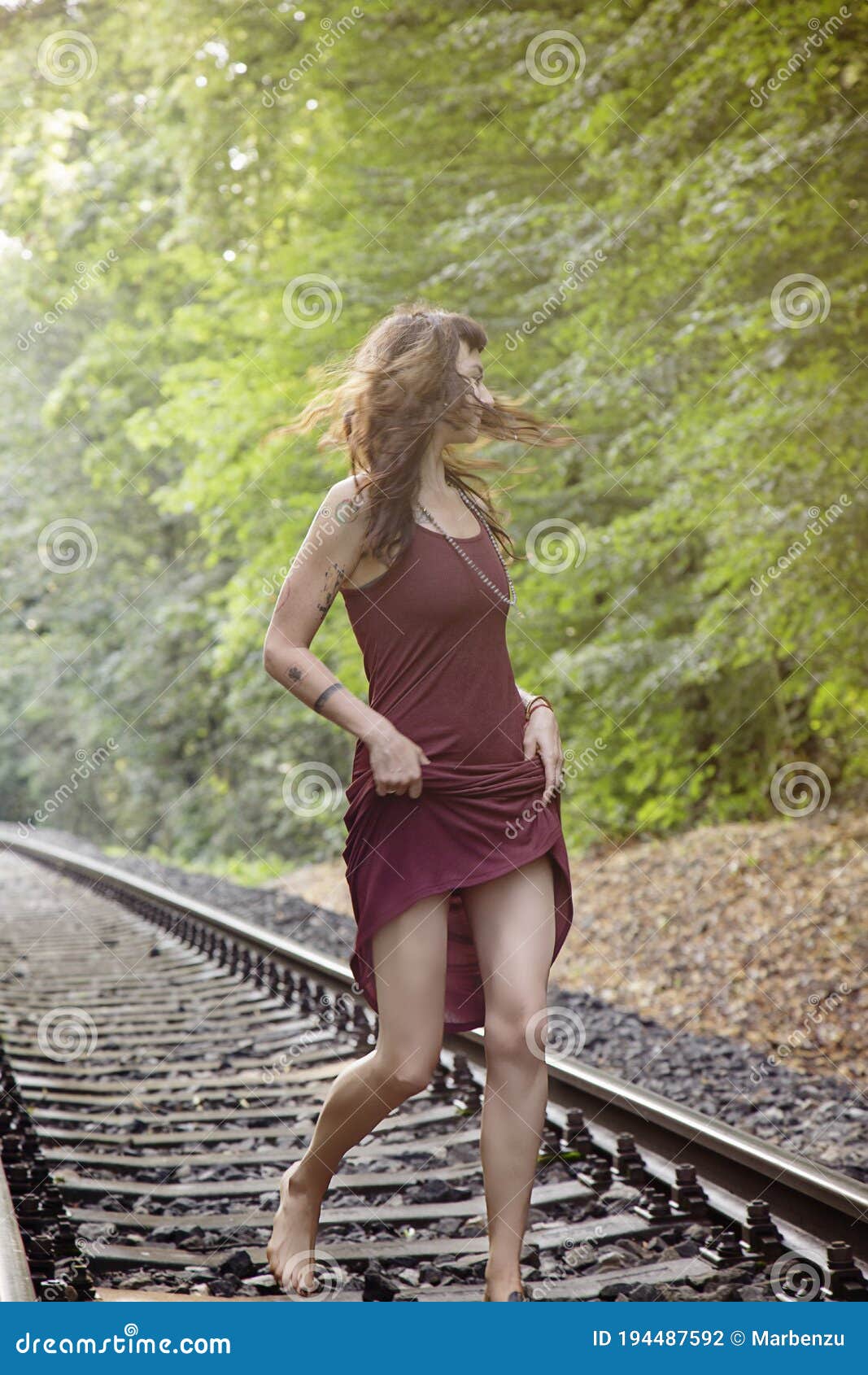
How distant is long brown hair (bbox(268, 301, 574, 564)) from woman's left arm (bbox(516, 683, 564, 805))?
0.47 m

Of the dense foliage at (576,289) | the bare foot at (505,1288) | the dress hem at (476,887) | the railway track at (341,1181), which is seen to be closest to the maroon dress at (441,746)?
the dress hem at (476,887)

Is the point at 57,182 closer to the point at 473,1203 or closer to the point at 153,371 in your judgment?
the point at 153,371

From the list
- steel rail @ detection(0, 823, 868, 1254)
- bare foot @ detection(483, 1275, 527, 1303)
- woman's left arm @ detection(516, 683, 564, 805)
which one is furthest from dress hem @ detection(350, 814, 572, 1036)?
steel rail @ detection(0, 823, 868, 1254)

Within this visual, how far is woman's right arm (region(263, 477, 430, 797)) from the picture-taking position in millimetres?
2631

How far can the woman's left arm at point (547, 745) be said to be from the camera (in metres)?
2.80

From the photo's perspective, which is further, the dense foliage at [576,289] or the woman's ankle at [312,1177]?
the dense foliage at [576,289]

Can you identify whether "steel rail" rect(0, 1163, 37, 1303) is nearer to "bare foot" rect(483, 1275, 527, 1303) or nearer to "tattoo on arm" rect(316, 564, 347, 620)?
"bare foot" rect(483, 1275, 527, 1303)

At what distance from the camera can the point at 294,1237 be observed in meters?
2.97

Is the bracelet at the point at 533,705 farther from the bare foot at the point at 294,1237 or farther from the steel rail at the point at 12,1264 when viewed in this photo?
the steel rail at the point at 12,1264

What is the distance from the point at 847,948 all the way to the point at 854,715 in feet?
9.31

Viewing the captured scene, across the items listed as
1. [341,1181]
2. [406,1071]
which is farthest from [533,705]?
[341,1181]

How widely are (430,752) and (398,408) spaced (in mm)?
696

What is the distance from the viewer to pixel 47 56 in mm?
14875
